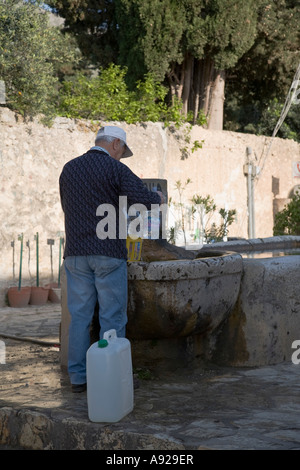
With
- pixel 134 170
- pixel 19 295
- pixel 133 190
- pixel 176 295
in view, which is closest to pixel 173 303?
pixel 176 295

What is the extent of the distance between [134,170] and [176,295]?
6807 millimetres

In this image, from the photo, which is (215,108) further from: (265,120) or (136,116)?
(265,120)

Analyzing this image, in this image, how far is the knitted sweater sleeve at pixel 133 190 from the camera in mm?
3859

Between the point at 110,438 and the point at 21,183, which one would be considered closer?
the point at 110,438

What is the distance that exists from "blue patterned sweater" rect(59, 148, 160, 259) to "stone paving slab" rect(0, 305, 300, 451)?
33.3 inches

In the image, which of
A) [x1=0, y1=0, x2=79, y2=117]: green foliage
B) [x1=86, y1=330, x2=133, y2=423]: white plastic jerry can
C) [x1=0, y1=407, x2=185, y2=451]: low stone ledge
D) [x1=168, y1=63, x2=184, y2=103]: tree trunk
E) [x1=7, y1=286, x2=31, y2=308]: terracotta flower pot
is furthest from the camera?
[x1=168, y1=63, x2=184, y2=103]: tree trunk

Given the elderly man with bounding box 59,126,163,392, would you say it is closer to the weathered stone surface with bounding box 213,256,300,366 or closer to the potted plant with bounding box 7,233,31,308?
the weathered stone surface with bounding box 213,256,300,366

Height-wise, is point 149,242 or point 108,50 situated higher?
point 108,50

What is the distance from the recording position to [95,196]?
12.8 feet

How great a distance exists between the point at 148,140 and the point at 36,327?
16.9 ft

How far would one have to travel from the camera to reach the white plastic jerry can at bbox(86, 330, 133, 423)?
127 inches

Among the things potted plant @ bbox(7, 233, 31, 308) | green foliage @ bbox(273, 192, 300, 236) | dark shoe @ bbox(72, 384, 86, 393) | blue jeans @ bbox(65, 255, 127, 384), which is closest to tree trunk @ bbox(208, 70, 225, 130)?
green foliage @ bbox(273, 192, 300, 236)

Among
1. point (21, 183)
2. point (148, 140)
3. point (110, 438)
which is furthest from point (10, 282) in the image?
point (110, 438)
